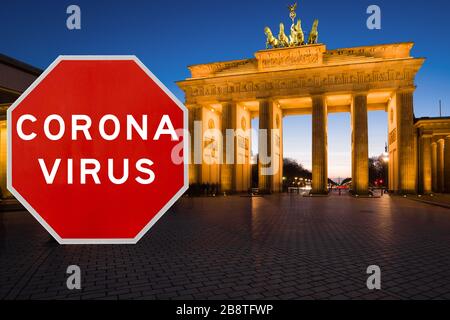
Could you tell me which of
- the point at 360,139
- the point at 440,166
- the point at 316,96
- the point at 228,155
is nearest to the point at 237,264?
the point at 360,139

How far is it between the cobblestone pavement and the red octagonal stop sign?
10.6 feet

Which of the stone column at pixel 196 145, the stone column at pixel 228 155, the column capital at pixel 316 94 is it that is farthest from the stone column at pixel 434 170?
the stone column at pixel 196 145

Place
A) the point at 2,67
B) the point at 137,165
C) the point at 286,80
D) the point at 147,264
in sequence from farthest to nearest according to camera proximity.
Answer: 1. the point at 286,80
2. the point at 2,67
3. the point at 147,264
4. the point at 137,165

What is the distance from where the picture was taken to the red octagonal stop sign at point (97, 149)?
1606 millimetres

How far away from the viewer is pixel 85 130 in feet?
5.32

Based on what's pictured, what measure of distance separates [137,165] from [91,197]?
309 millimetres

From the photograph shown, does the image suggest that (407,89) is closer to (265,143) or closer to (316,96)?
(316,96)

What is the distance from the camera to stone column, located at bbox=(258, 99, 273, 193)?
38594 mm

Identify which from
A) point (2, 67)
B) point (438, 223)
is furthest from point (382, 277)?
point (2, 67)

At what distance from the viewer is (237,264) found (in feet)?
21.0

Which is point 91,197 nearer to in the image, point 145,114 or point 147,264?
point 145,114

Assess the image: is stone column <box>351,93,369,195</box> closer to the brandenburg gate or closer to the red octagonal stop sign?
the brandenburg gate

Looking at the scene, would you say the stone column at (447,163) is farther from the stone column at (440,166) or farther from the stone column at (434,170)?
the stone column at (434,170)

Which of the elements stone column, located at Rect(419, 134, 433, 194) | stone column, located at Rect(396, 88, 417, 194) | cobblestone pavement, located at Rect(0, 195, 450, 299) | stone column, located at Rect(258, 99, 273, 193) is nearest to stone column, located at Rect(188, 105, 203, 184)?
stone column, located at Rect(258, 99, 273, 193)
